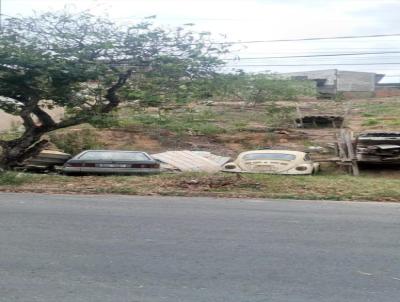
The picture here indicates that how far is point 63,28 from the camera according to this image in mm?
16859

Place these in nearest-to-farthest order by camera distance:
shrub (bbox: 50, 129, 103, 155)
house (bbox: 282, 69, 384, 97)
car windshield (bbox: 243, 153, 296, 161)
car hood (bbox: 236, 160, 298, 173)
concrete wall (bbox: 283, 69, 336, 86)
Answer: car hood (bbox: 236, 160, 298, 173)
car windshield (bbox: 243, 153, 296, 161)
shrub (bbox: 50, 129, 103, 155)
concrete wall (bbox: 283, 69, 336, 86)
house (bbox: 282, 69, 384, 97)

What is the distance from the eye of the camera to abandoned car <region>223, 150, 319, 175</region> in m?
16.6

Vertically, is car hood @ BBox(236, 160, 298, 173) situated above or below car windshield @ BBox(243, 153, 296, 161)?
below

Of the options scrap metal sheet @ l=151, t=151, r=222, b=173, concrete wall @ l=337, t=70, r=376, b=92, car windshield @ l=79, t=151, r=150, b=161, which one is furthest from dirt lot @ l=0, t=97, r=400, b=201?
concrete wall @ l=337, t=70, r=376, b=92

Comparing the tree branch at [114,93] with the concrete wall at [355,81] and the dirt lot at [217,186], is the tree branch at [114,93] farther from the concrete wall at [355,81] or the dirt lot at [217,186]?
the concrete wall at [355,81]

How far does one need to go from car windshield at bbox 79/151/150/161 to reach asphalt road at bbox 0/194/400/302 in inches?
256

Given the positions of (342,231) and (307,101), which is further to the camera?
(307,101)

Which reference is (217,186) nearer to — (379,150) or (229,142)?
(379,150)

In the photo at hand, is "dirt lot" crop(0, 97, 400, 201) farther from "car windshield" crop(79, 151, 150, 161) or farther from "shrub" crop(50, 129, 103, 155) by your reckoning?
"car windshield" crop(79, 151, 150, 161)

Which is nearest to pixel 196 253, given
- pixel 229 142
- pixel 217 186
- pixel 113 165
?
pixel 217 186

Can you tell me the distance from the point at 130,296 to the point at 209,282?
800 millimetres

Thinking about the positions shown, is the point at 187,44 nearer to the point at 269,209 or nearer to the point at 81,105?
the point at 81,105

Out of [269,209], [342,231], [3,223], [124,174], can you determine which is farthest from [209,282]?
[124,174]

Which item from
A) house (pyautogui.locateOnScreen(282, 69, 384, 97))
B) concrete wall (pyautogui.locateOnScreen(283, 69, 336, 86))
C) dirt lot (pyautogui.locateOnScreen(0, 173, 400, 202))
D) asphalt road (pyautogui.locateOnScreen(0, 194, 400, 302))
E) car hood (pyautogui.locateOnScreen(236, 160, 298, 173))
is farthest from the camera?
house (pyautogui.locateOnScreen(282, 69, 384, 97))
